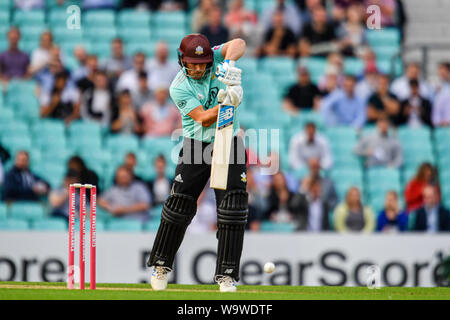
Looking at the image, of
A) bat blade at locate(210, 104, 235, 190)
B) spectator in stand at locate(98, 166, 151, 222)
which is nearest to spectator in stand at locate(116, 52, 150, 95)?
spectator in stand at locate(98, 166, 151, 222)

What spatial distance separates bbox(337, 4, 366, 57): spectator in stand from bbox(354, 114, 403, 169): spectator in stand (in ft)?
4.95

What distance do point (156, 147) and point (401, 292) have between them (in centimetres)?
591

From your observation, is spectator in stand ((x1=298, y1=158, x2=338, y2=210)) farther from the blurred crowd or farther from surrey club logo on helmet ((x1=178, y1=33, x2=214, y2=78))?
surrey club logo on helmet ((x1=178, y1=33, x2=214, y2=78))

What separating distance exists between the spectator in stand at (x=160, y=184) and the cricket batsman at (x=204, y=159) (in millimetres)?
4681

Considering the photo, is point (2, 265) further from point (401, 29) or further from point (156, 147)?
point (401, 29)

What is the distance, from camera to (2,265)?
33.8 feet

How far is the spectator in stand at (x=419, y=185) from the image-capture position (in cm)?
1198

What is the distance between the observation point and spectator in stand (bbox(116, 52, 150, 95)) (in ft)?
42.0

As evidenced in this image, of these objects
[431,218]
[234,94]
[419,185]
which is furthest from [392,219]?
[234,94]

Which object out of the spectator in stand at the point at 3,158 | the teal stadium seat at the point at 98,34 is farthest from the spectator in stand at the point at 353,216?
the teal stadium seat at the point at 98,34

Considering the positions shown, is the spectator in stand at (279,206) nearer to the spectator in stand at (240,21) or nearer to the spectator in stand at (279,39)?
the spectator in stand at (279,39)

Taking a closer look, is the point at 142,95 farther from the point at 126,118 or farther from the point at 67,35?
the point at 67,35

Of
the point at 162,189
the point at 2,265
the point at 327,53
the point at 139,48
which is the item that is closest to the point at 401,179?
the point at 327,53

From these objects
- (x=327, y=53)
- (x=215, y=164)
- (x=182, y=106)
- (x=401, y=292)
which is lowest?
(x=401, y=292)
